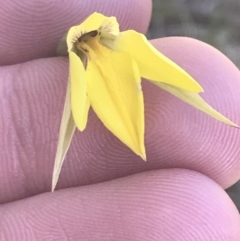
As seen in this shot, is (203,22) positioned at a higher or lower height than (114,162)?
higher

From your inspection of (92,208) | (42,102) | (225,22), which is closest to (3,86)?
(42,102)

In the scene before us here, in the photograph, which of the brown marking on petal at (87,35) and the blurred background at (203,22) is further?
the blurred background at (203,22)

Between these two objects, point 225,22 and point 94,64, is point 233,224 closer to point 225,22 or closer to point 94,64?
point 94,64

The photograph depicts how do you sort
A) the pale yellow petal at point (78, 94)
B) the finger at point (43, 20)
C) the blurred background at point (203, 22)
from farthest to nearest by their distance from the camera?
the blurred background at point (203, 22) < the finger at point (43, 20) < the pale yellow petal at point (78, 94)

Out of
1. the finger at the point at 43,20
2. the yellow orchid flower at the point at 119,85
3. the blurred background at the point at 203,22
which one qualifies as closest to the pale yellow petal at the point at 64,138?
the yellow orchid flower at the point at 119,85

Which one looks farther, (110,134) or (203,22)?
(203,22)

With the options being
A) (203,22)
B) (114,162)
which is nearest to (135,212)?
(114,162)

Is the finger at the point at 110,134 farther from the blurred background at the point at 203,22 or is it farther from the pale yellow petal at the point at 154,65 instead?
the blurred background at the point at 203,22

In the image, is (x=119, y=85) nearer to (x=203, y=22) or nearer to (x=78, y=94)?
(x=78, y=94)
